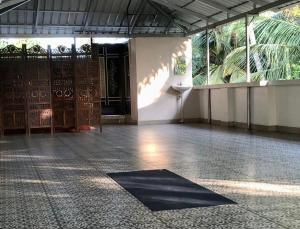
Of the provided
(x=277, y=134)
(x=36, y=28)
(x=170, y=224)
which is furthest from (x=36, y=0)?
(x=170, y=224)

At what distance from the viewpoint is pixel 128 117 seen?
14766 millimetres

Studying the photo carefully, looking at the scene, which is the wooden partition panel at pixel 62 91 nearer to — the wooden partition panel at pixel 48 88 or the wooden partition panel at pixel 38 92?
the wooden partition panel at pixel 48 88

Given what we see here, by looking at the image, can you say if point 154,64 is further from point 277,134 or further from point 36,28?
point 277,134

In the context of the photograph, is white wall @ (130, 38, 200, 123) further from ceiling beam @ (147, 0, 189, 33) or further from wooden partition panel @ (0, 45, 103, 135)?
wooden partition panel @ (0, 45, 103, 135)

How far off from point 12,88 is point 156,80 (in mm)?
4544

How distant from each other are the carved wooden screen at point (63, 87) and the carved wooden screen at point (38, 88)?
18 cm

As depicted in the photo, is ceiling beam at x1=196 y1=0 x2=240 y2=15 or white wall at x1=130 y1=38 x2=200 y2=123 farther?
white wall at x1=130 y1=38 x2=200 y2=123

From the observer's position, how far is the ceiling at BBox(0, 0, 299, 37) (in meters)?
13.0

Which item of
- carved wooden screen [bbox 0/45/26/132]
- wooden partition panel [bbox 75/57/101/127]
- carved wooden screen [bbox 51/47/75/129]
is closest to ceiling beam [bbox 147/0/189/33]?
wooden partition panel [bbox 75/57/101/127]

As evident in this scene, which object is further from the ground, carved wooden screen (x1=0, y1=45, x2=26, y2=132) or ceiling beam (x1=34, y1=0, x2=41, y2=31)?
ceiling beam (x1=34, y1=0, x2=41, y2=31)

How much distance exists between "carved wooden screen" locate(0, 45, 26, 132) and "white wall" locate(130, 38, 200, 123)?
3.77 metres

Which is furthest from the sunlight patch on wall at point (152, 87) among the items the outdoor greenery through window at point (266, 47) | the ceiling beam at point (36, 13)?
the ceiling beam at point (36, 13)

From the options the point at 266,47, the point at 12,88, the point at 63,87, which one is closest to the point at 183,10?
the point at 266,47

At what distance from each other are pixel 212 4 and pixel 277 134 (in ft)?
13.5
